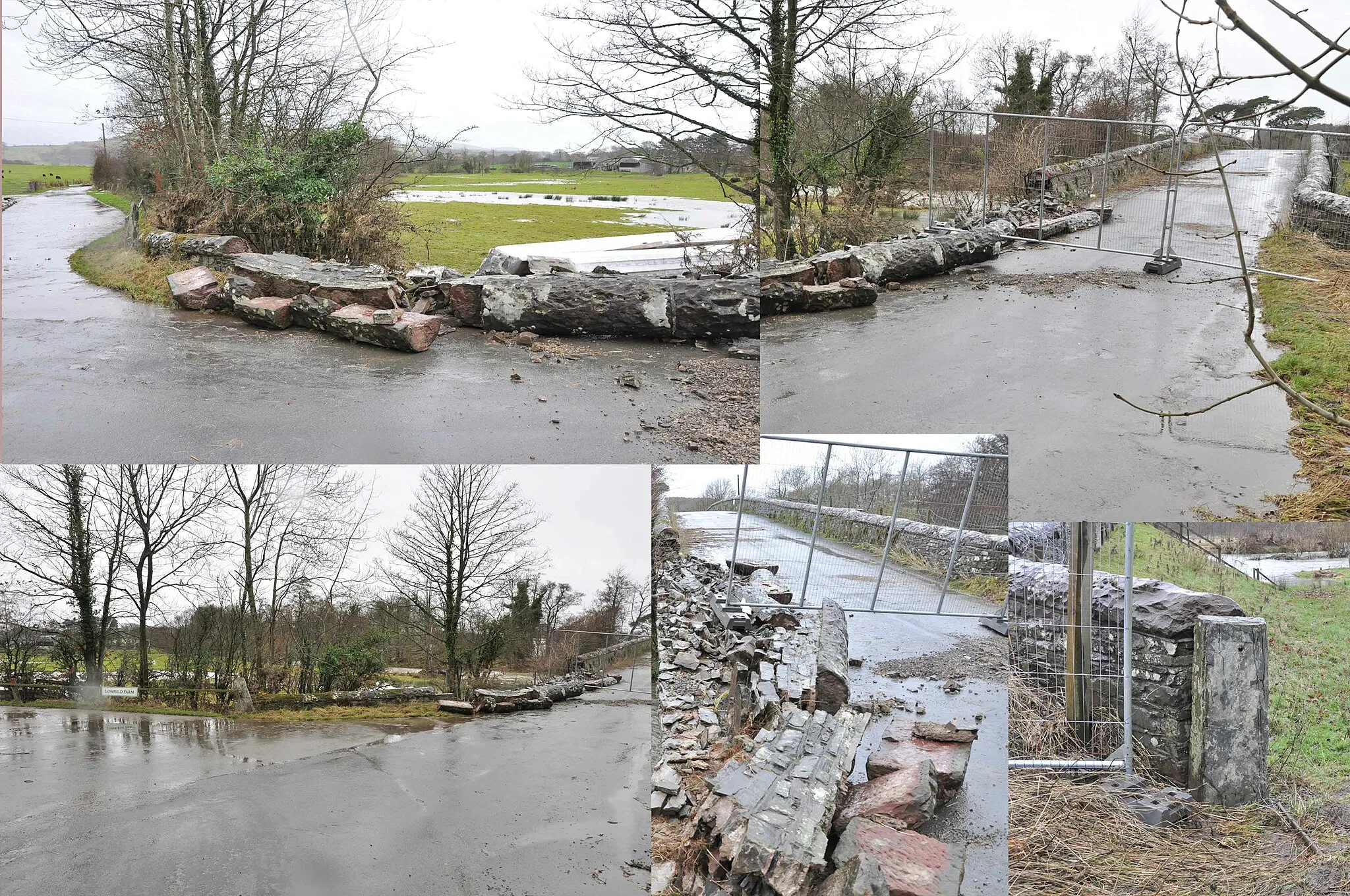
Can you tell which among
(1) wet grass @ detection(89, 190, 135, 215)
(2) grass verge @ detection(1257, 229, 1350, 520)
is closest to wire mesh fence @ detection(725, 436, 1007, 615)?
(2) grass verge @ detection(1257, 229, 1350, 520)

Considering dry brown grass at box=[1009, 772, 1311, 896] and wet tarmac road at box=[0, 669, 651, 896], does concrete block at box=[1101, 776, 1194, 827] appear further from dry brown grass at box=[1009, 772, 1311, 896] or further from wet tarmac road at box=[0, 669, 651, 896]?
wet tarmac road at box=[0, 669, 651, 896]

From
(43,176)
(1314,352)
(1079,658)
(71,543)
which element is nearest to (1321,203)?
(1314,352)

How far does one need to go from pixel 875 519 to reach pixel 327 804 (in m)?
3.05

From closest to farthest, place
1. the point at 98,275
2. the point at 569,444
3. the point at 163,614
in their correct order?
the point at 569,444 < the point at 163,614 < the point at 98,275

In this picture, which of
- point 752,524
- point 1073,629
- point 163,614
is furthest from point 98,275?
point 1073,629

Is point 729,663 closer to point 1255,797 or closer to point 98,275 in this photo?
point 1255,797

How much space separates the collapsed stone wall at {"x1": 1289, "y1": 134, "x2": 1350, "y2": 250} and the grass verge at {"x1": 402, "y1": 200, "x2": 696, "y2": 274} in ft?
19.3

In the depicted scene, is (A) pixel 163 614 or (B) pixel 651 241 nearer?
(A) pixel 163 614

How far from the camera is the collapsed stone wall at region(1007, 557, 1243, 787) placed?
4676 millimetres

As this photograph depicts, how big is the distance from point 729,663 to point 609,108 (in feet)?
10.1

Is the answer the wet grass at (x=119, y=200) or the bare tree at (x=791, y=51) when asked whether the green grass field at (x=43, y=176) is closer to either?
the wet grass at (x=119, y=200)

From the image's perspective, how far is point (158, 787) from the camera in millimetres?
4363

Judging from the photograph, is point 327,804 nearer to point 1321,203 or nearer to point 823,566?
point 823,566

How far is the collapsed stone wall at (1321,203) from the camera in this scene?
24.2 ft
